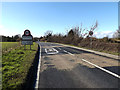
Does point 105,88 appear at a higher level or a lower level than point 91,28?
lower

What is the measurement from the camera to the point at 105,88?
328cm

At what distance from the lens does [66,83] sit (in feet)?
12.0

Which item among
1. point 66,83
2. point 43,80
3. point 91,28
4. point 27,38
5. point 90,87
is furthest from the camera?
point 91,28

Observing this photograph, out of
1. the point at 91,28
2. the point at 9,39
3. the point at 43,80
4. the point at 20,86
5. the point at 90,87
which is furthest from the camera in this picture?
the point at 9,39

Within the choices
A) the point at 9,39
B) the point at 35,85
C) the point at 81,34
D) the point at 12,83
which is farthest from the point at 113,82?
the point at 9,39

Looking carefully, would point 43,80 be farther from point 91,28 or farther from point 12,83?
point 91,28

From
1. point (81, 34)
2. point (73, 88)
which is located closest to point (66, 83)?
point (73, 88)

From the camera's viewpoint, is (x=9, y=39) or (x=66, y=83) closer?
(x=66, y=83)

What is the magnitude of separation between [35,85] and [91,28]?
1071 inches

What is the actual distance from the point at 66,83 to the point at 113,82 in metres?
2.12

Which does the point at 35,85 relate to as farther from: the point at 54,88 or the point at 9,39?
the point at 9,39

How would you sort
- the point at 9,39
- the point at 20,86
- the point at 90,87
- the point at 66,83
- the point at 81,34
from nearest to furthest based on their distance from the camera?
the point at 20,86
the point at 90,87
the point at 66,83
the point at 81,34
the point at 9,39

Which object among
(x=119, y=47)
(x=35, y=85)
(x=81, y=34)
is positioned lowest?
(x=35, y=85)

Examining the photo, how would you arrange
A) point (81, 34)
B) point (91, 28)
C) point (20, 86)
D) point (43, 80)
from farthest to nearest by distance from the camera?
point (81, 34) → point (91, 28) → point (43, 80) → point (20, 86)
